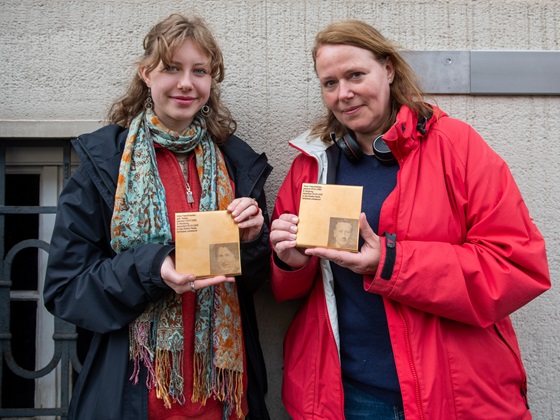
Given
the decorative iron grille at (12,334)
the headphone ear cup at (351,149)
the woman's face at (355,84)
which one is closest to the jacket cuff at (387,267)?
the headphone ear cup at (351,149)

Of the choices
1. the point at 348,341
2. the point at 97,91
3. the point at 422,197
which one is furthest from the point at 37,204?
the point at 422,197

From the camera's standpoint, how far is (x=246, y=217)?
1.91 meters

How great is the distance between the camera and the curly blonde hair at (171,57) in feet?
6.45

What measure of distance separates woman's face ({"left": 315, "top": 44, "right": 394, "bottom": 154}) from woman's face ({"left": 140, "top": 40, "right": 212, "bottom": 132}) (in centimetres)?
48

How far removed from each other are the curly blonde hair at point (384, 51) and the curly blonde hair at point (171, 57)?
446mm

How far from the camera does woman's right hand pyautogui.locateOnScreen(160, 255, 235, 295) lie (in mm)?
1775

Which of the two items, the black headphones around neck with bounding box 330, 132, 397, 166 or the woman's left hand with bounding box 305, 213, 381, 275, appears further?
the black headphones around neck with bounding box 330, 132, 397, 166

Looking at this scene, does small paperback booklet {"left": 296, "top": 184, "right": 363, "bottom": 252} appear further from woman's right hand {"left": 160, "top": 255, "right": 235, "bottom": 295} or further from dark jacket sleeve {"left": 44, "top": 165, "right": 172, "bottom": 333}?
dark jacket sleeve {"left": 44, "top": 165, "right": 172, "bottom": 333}

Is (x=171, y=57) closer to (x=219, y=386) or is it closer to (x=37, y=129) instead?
(x=37, y=129)

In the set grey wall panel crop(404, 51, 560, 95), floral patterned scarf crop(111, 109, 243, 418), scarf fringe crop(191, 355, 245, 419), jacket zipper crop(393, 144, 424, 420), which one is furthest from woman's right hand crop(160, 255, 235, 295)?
grey wall panel crop(404, 51, 560, 95)

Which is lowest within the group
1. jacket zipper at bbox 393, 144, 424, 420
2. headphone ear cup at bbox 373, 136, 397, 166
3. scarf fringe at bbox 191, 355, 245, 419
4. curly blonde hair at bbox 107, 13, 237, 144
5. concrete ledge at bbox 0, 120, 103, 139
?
scarf fringe at bbox 191, 355, 245, 419

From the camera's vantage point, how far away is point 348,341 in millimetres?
1973

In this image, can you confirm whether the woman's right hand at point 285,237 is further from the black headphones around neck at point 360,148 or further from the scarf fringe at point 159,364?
the scarf fringe at point 159,364

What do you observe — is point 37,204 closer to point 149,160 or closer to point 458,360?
point 149,160
